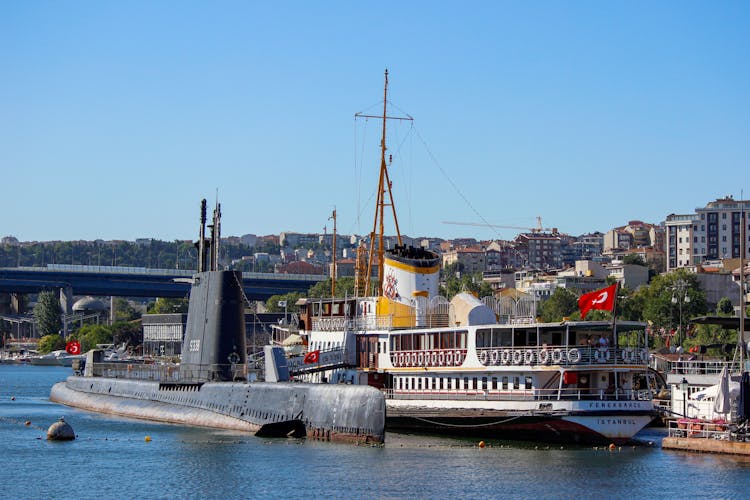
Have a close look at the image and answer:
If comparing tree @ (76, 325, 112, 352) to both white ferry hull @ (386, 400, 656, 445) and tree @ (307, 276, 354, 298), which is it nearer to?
tree @ (307, 276, 354, 298)

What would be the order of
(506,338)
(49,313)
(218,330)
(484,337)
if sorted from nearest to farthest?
(506,338)
(484,337)
(218,330)
(49,313)

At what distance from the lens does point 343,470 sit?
33.6 m

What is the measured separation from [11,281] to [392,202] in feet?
393

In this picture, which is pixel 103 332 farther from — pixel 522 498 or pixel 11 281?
pixel 522 498

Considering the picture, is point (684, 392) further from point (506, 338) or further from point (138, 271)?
point (138, 271)

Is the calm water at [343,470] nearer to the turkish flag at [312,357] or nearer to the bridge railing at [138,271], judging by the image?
the turkish flag at [312,357]

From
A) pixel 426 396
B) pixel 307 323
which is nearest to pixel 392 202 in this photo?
pixel 307 323

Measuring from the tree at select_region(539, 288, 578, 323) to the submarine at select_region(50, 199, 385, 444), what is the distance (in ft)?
200

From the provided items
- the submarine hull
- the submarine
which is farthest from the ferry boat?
the submarine hull

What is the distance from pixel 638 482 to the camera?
107ft

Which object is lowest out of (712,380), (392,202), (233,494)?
(233,494)

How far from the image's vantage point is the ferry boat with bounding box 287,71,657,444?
1566 inches

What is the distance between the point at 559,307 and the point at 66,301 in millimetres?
80571

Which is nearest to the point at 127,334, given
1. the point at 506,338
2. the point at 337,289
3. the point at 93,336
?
the point at 93,336
